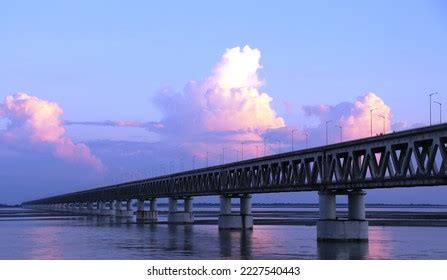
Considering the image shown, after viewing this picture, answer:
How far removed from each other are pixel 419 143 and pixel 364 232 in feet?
67.3

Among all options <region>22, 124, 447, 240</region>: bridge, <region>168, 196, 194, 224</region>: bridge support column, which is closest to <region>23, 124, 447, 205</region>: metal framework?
<region>22, 124, 447, 240</region>: bridge

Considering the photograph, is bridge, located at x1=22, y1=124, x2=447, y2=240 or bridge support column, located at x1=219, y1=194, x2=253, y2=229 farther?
bridge support column, located at x1=219, y1=194, x2=253, y2=229

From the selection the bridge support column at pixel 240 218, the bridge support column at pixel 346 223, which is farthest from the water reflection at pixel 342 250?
the bridge support column at pixel 240 218

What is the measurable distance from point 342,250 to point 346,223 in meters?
16.2

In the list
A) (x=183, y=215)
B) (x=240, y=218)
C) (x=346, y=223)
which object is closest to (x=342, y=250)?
(x=346, y=223)

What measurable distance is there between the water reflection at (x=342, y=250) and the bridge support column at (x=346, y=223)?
257 cm

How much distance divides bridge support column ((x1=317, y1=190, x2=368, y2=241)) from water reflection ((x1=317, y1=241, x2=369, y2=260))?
2572 millimetres

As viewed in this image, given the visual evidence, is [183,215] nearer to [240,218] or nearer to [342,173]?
[240,218]

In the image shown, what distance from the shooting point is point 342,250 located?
8056 centimetres

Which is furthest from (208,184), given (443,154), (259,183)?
(443,154)

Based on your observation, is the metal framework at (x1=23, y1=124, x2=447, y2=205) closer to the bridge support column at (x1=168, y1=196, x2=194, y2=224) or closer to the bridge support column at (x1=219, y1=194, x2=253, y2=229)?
the bridge support column at (x1=219, y1=194, x2=253, y2=229)

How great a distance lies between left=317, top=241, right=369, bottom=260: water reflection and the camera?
236ft
